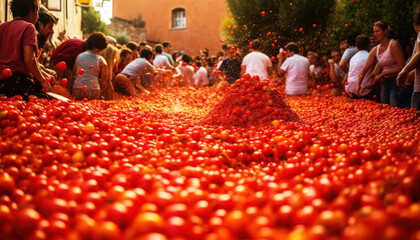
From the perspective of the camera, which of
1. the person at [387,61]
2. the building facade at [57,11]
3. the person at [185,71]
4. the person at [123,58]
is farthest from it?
the person at [185,71]

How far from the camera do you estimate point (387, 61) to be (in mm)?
6207

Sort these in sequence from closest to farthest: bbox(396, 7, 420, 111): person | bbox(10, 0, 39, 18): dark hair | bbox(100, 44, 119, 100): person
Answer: bbox(10, 0, 39, 18): dark hair → bbox(396, 7, 420, 111): person → bbox(100, 44, 119, 100): person

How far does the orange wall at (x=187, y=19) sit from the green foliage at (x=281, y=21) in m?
10.2

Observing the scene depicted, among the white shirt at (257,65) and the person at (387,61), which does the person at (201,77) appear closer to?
the white shirt at (257,65)

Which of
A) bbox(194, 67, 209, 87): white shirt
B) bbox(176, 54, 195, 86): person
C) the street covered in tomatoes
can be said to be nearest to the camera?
the street covered in tomatoes

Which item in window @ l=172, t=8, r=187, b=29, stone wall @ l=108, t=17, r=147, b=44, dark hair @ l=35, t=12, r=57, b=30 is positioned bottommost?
dark hair @ l=35, t=12, r=57, b=30

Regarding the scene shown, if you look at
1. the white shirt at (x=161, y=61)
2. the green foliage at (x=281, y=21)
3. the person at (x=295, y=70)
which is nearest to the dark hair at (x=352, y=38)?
the person at (x=295, y=70)

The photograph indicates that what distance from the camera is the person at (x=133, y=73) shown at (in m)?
9.50

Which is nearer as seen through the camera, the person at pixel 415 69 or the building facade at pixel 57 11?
the person at pixel 415 69

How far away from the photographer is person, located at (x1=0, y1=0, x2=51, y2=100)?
14.0 ft

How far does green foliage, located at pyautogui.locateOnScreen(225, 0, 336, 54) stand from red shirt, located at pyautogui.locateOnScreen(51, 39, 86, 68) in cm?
770

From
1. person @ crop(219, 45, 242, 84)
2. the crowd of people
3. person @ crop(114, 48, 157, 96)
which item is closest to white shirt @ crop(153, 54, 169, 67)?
the crowd of people

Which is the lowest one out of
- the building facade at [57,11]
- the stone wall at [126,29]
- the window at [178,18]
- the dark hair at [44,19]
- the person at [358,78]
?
the person at [358,78]

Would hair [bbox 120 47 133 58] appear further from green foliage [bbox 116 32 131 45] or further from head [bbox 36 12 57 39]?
green foliage [bbox 116 32 131 45]
